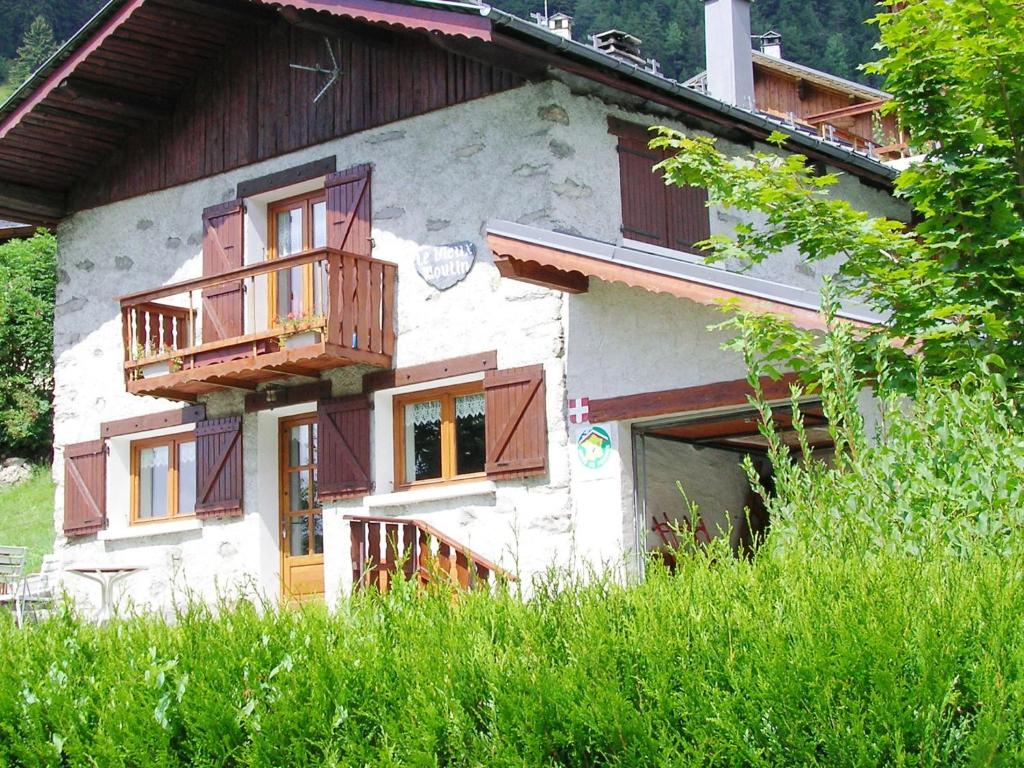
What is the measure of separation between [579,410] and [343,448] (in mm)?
2467

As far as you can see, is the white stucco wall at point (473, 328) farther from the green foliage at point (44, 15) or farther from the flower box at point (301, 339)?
the green foliage at point (44, 15)

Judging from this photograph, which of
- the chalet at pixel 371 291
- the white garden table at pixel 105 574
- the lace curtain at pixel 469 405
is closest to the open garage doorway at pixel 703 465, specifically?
the chalet at pixel 371 291

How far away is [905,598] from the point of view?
361 centimetres

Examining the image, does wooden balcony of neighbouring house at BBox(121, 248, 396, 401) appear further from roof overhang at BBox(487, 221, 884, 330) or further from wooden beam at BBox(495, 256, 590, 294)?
roof overhang at BBox(487, 221, 884, 330)

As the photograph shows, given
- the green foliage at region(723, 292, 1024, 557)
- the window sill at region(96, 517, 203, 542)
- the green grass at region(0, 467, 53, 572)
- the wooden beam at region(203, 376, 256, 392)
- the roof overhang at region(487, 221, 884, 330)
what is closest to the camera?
the green foliage at region(723, 292, 1024, 557)

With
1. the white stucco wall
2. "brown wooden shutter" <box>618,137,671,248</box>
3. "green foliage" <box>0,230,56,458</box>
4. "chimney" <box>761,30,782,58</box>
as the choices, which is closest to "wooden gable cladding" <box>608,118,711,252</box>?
"brown wooden shutter" <box>618,137,671,248</box>

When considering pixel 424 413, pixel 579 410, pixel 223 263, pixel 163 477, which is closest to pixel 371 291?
pixel 424 413

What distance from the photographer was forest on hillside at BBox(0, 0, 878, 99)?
5150cm

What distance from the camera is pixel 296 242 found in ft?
44.7

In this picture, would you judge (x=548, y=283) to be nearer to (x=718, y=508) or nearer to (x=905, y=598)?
(x=718, y=508)

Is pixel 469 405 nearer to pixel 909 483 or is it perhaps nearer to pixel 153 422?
pixel 153 422

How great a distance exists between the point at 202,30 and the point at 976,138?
9031mm

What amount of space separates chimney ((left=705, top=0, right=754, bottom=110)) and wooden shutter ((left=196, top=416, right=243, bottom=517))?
6.74 meters

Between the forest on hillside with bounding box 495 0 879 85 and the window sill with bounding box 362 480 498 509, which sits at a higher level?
the forest on hillside with bounding box 495 0 879 85
